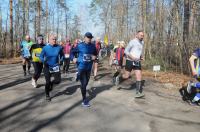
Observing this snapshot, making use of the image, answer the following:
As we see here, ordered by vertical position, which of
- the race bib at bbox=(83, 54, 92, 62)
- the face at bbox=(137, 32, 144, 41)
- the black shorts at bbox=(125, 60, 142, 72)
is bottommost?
the black shorts at bbox=(125, 60, 142, 72)

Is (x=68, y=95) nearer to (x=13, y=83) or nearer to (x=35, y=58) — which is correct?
(x=35, y=58)

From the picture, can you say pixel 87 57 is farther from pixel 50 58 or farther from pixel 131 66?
pixel 131 66

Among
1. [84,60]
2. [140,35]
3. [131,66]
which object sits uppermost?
[140,35]

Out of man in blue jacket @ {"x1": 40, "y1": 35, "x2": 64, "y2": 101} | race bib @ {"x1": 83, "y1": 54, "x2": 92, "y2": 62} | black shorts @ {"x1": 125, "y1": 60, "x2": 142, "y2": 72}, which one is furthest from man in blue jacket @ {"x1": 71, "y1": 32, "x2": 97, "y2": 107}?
black shorts @ {"x1": 125, "y1": 60, "x2": 142, "y2": 72}

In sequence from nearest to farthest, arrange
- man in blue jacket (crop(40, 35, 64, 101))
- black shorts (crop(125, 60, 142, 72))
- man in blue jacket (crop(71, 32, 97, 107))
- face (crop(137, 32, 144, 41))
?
man in blue jacket (crop(71, 32, 97, 107))
man in blue jacket (crop(40, 35, 64, 101))
face (crop(137, 32, 144, 41))
black shorts (crop(125, 60, 142, 72))

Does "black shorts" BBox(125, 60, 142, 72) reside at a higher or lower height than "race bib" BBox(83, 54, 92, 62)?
lower

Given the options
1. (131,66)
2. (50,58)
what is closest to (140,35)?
(131,66)

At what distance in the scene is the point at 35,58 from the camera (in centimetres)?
1264

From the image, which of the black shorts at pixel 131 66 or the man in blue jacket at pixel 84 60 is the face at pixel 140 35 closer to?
the black shorts at pixel 131 66

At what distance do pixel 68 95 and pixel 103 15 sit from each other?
190ft

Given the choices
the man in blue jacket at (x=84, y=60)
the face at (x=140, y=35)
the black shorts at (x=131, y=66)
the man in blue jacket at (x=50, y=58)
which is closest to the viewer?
the man in blue jacket at (x=84, y=60)

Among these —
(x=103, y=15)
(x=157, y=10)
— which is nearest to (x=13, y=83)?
(x=157, y=10)

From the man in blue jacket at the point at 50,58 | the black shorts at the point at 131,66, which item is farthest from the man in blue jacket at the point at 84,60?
the black shorts at the point at 131,66

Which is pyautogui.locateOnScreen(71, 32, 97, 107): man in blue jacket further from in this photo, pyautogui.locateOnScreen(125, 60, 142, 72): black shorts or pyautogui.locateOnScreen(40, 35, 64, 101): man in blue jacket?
pyautogui.locateOnScreen(125, 60, 142, 72): black shorts
